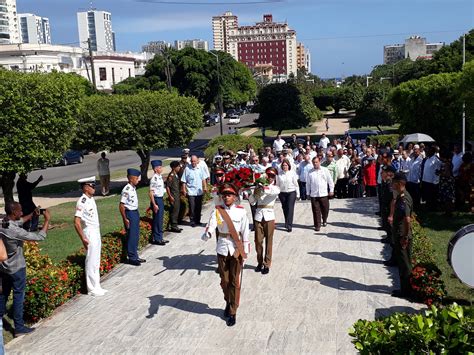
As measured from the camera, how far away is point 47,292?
324 inches

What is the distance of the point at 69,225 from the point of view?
632 inches

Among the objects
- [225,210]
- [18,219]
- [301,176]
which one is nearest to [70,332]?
[18,219]

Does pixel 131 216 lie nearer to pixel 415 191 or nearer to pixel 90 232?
pixel 90 232

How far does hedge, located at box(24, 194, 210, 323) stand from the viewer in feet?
26.7

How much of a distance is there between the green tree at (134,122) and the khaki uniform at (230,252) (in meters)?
14.6

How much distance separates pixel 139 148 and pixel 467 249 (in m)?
17.6

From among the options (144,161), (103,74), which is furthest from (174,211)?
(103,74)

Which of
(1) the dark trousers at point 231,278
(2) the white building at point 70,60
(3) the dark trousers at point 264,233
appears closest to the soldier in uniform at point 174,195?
(3) the dark trousers at point 264,233

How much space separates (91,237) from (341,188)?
9.52 metres

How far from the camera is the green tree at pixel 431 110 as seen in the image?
88.8 ft

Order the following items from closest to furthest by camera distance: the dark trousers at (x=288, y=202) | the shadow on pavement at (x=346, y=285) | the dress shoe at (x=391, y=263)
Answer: the shadow on pavement at (x=346, y=285)
the dress shoe at (x=391, y=263)
the dark trousers at (x=288, y=202)

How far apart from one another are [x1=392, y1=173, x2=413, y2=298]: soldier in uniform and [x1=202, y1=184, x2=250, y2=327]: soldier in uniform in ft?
7.60

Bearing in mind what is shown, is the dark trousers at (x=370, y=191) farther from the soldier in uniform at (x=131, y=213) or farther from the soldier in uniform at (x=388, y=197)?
the soldier in uniform at (x=131, y=213)

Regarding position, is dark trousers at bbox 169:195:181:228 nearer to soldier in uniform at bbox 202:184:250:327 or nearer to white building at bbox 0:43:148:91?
soldier in uniform at bbox 202:184:250:327
